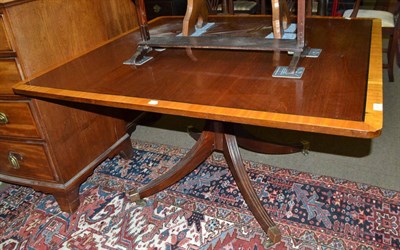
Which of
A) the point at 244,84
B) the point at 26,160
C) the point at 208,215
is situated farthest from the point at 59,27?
the point at 208,215

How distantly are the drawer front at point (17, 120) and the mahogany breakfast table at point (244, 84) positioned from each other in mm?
275

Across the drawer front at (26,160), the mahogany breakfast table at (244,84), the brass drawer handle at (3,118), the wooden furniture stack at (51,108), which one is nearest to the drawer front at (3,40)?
the wooden furniture stack at (51,108)

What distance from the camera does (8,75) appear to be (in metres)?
1.58

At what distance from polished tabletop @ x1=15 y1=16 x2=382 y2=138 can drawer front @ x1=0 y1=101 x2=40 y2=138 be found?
277mm

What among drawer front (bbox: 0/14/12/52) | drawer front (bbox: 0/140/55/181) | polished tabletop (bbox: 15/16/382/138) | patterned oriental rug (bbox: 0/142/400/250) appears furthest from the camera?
drawer front (bbox: 0/140/55/181)

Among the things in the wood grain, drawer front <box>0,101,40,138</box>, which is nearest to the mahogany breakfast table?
the wood grain

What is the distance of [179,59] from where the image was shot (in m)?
1.47

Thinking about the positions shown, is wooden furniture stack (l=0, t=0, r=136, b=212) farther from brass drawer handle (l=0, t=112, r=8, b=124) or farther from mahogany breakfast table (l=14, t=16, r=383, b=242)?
mahogany breakfast table (l=14, t=16, r=383, b=242)

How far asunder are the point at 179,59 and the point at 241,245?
2.85 ft

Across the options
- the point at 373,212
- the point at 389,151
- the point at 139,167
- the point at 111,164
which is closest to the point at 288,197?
the point at 373,212

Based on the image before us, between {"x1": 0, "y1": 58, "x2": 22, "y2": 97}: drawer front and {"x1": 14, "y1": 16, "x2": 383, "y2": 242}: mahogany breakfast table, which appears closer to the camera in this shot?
{"x1": 14, "y1": 16, "x2": 383, "y2": 242}: mahogany breakfast table

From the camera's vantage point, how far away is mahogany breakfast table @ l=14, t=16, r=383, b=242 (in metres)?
0.96

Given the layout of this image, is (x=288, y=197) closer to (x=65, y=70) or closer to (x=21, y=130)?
(x=65, y=70)

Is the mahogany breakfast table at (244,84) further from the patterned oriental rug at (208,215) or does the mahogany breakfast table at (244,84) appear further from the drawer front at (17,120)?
the drawer front at (17,120)
